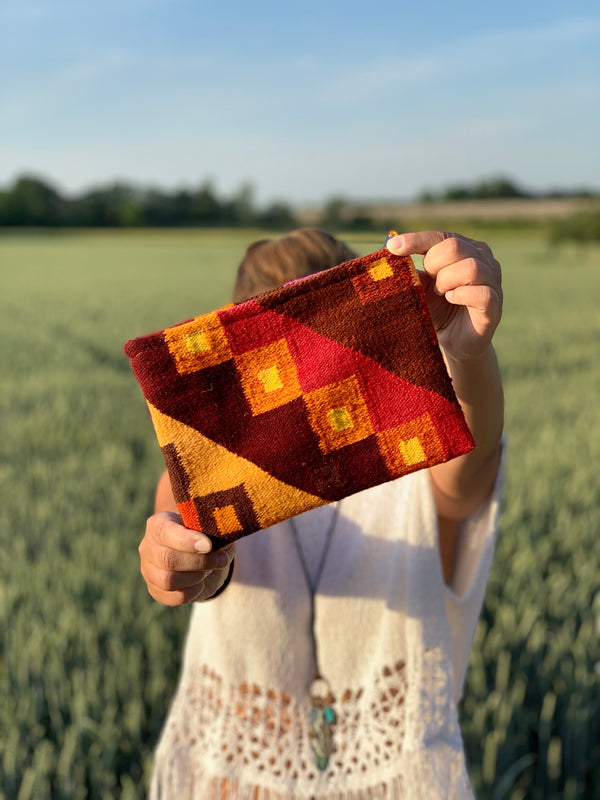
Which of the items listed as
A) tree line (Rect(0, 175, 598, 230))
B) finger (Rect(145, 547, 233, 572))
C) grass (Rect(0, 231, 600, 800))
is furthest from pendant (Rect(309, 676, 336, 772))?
tree line (Rect(0, 175, 598, 230))

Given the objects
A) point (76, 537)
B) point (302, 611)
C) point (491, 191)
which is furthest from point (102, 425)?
point (491, 191)

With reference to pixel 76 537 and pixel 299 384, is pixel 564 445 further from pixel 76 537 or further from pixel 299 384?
pixel 299 384

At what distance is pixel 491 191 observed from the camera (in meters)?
34.2

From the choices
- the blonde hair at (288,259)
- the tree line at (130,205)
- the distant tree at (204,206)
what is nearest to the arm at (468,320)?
the blonde hair at (288,259)

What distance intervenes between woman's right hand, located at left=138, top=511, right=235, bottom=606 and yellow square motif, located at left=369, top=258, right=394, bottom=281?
13.2 inches

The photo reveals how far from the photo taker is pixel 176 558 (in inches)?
29.0

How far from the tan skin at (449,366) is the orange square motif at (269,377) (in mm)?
Result: 157

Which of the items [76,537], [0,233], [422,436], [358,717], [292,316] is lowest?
[76,537]

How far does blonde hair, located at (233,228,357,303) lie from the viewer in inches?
42.5

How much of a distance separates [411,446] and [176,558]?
0.29 metres

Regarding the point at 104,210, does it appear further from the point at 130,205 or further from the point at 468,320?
the point at 468,320

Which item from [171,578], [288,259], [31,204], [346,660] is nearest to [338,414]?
[171,578]

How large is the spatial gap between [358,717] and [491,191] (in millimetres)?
36260

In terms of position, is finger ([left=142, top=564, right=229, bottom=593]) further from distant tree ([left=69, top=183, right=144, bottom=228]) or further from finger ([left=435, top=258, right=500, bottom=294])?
distant tree ([left=69, top=183, right=144, bottom=228])
